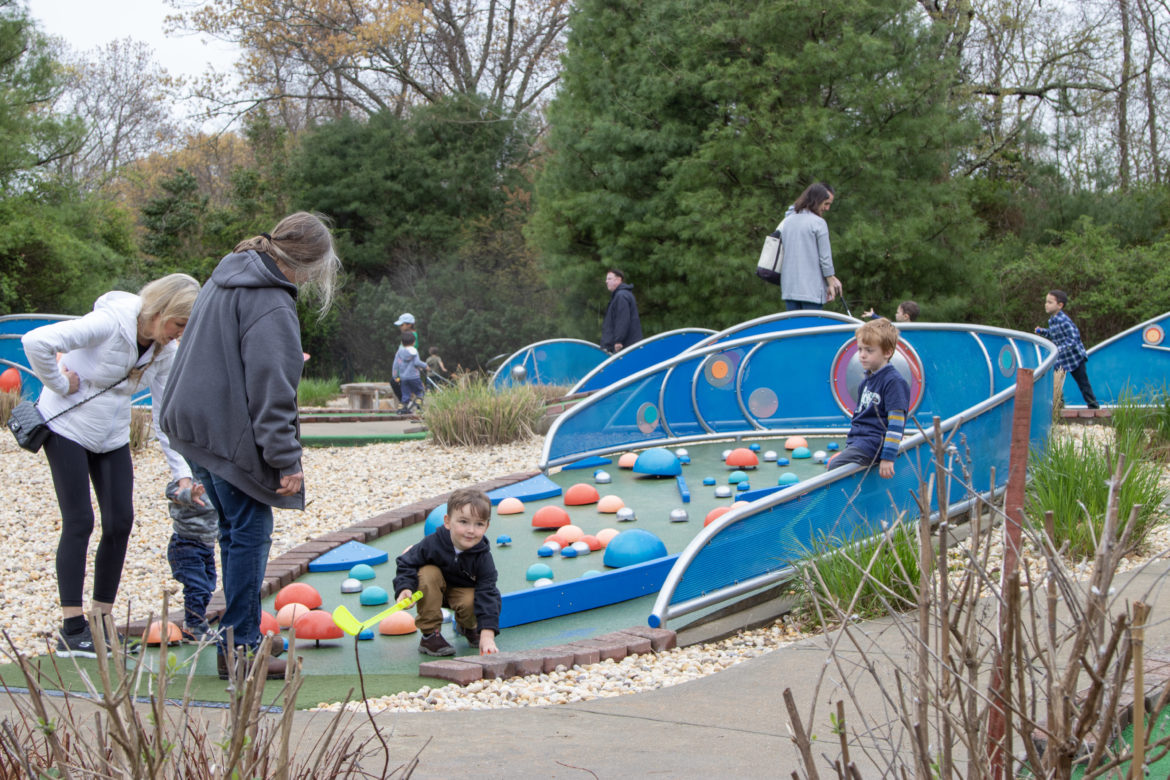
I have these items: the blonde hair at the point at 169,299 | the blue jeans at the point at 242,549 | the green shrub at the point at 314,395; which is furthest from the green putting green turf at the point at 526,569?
the green shrub at the point at 314,395

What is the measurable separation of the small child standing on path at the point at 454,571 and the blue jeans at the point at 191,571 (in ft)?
2.93

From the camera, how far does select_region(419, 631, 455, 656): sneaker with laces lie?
460 centimetres

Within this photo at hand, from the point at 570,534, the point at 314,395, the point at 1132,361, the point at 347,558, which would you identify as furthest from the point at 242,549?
the point at 314,395

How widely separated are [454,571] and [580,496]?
2.91m

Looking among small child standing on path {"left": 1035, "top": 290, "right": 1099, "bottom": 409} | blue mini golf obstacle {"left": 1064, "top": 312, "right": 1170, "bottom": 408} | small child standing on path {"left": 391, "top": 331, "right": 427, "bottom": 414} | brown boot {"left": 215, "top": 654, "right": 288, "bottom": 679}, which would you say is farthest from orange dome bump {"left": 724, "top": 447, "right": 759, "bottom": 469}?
small child standing on path {"left": 391, "top": 331, "right": 427, "bottom": 414}

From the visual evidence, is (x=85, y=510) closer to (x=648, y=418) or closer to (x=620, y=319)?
(x=648, y=418)

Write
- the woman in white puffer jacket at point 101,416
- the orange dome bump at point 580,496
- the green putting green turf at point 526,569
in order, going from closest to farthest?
1. the green putting green turf at point 526,569
2. the woman in white puffer jacket at point 101,416
3. the orange dome bump at point 580,496

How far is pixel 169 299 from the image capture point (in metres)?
4.41

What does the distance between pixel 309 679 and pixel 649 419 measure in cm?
533

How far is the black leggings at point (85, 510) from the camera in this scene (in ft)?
14.3

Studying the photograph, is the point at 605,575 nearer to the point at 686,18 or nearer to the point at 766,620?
the point at 766,620

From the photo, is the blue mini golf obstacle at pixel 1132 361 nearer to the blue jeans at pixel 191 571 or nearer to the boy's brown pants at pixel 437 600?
the boy's brown pants at pixel 437 600

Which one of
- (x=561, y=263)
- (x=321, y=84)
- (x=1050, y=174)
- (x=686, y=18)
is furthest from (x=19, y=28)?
(x=1050, y=174)

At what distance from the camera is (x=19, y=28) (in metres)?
21.9
